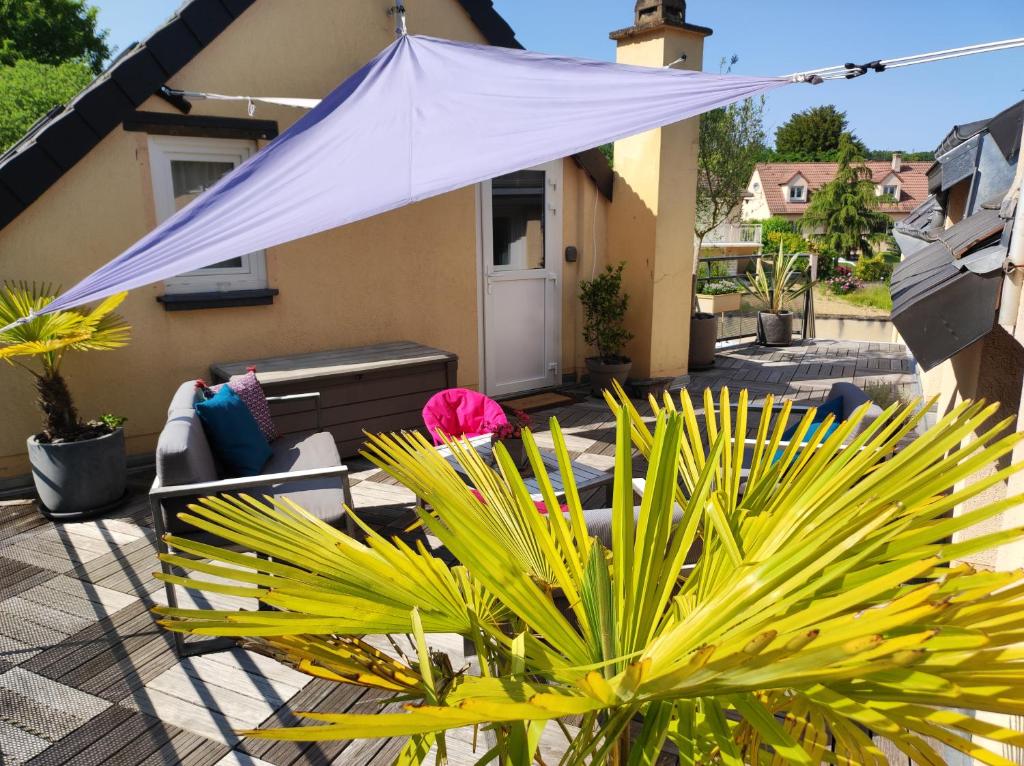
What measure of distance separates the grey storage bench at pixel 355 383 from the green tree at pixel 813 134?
46.7 metres

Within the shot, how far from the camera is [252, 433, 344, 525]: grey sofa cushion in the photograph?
2.86 m

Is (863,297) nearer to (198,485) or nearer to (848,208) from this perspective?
(848,208)

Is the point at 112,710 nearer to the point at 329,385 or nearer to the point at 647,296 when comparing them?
the point at 329,385

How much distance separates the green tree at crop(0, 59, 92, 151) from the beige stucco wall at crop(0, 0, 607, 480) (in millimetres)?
7796

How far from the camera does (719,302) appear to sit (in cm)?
1003

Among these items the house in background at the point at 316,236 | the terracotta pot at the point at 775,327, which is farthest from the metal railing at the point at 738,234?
the house in background at the point at 316,236

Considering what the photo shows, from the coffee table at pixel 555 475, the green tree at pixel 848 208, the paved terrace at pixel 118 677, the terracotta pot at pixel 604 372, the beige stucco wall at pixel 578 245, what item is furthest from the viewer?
the green tree at pixel 848 208

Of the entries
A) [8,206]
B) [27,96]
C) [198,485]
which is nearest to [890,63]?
[198,485]

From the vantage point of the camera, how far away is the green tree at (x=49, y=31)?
1931 cm

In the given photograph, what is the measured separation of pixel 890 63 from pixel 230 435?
315 cm

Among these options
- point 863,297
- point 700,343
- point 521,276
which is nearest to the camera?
point 521,276

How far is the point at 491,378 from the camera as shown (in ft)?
20.6

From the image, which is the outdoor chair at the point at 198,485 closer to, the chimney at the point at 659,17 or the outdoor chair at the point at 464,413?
the outdoor chair at the point at 464,413

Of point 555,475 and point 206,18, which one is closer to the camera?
point 555,475
